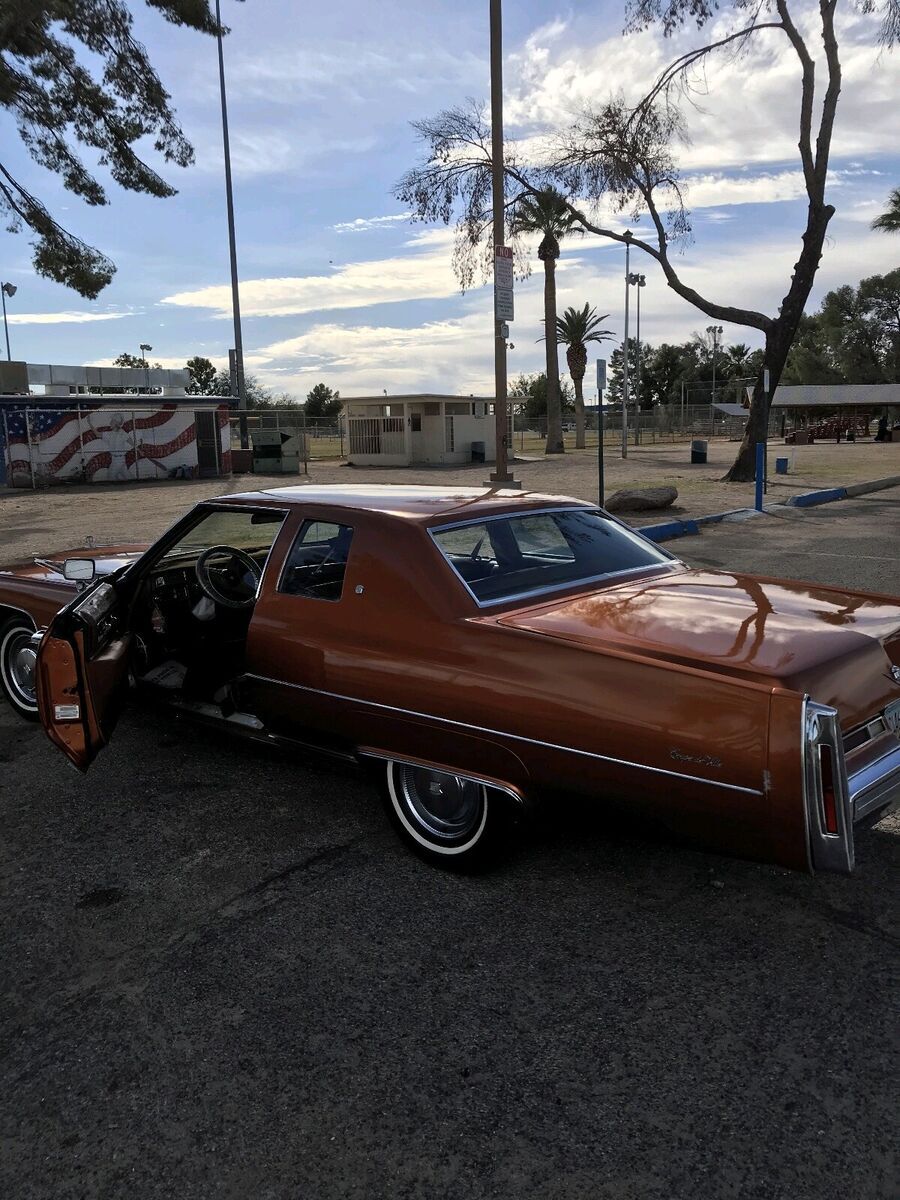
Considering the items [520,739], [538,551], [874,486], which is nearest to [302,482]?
[874,486]

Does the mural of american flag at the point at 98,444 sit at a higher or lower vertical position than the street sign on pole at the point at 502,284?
→ lower

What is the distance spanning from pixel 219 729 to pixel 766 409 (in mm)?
19525

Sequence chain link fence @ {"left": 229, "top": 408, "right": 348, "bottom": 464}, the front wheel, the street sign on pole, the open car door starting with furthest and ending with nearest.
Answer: chain link fence @ {"left": 229, "top": 408, "right": 348, "bottom": 464} < the street sign on pole < the open car door < the front wheel

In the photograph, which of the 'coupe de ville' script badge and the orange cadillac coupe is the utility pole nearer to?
the orange cadillac coupe

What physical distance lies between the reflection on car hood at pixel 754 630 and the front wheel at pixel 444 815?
624 millimetres

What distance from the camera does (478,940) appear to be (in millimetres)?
3025

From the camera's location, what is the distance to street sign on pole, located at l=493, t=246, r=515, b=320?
13828 millimetres

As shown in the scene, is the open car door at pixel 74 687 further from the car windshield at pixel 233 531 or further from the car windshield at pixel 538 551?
the car windshield at pixel 538 551

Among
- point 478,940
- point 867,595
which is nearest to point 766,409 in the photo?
point 867,595

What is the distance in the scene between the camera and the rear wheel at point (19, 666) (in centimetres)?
514

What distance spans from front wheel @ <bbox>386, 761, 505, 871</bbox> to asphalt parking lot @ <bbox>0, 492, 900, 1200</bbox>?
101 mm

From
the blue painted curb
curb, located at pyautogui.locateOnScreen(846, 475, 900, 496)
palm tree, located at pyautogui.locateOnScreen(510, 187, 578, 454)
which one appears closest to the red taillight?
the blue painted curb

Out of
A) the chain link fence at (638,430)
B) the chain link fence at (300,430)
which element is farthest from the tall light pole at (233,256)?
the chain link fence at (638,430)

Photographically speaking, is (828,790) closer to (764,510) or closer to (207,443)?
(764,510)
